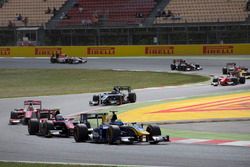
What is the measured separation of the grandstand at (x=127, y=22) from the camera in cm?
5556

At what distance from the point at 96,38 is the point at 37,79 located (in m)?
14.9

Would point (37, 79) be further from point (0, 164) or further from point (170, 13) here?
point (0, 164)

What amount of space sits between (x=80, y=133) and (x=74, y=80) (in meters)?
28.0

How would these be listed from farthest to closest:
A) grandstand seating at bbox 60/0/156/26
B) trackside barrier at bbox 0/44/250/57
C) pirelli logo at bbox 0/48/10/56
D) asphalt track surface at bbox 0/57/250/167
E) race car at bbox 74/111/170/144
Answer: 1. pirelli logo at bbox 0/48/10/56
2. grandstand seating at bbox 60/0/156/26
3. trackside barrier at bbox 0/44/250/57
4. race car at bbox 74/111/170/144
5. asphalt track surface at bbox 0/57/250/167


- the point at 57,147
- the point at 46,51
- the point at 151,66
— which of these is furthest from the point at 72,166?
the point at 46,51

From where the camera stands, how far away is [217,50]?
54.6 m

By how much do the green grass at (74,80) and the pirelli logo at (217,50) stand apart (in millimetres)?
10523

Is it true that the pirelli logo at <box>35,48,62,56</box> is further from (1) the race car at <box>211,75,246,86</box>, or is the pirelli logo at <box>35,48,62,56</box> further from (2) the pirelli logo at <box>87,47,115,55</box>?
(1) the race car at <box>211,75,246,86</box>

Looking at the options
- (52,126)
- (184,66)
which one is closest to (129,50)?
Answer: (184,66)

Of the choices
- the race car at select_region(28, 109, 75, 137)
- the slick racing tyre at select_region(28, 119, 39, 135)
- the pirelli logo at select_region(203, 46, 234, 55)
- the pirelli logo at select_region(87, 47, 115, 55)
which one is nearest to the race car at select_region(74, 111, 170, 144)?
the race car at select_region(28, 109, 75, 137)

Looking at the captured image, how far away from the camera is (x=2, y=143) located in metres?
16.3

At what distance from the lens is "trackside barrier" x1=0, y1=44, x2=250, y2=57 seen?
5412 cm

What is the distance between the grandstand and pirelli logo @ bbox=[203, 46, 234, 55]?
0.60m

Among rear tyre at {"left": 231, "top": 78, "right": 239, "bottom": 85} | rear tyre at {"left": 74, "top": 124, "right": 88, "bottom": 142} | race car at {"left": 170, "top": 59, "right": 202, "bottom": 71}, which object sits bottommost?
race car at {"left": 170, "top": 59, "right": 202, "bottom": 71}
